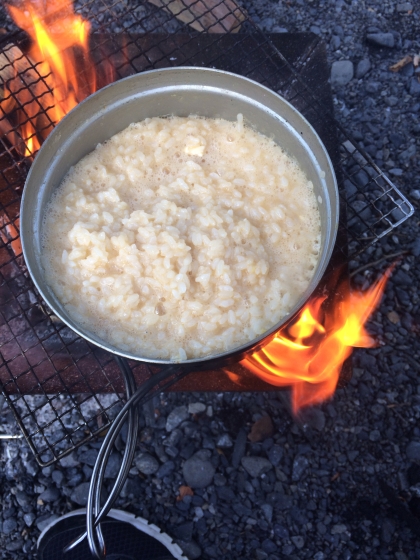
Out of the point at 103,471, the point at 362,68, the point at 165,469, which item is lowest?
the point at 165,469

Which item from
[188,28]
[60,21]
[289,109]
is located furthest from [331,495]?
[60,21]

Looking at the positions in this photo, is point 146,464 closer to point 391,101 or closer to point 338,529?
point 338,529

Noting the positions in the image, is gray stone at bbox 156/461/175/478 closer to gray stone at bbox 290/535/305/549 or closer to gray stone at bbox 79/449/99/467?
gray stone at bbox 79/449/99/467

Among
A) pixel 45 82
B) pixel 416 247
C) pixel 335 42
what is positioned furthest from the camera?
pixel 335 42

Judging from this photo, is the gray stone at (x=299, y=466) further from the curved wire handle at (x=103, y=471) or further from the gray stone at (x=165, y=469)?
the curved wire handle at (x=103, y=471)

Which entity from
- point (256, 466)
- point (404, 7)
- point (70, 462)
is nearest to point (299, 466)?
point (256, 466)

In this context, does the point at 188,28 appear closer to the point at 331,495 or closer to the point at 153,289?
the point at 153,289
